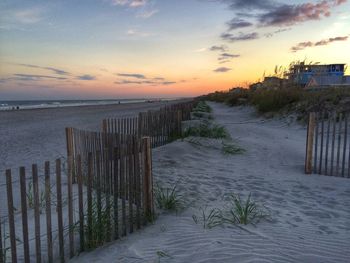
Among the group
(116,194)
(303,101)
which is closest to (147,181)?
(116,194)

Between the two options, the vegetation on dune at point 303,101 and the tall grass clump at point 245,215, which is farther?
the vegetation on dune at point 303,101

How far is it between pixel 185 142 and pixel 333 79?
1083 inches

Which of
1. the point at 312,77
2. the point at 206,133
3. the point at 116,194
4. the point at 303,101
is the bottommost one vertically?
the point at 206,133

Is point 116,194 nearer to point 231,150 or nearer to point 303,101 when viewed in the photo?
point 231,150

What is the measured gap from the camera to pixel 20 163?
9172 millimetres

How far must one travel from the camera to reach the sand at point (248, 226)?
132 inches

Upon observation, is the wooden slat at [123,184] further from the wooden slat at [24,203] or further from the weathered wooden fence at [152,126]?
the weathered wooden fence at [152,126]

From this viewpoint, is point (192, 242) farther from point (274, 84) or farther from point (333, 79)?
point (333, 79)

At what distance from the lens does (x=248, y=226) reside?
4051mm

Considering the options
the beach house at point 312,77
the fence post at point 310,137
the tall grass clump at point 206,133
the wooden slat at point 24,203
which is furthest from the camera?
the beach house at point 312,77

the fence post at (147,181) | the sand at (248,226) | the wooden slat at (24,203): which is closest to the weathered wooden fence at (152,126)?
the sand at (248,226)

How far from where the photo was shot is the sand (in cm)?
335

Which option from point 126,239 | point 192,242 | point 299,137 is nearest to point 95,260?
point 126,239

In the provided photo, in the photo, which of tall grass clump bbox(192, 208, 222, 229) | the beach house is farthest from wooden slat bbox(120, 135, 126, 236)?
the beach house
